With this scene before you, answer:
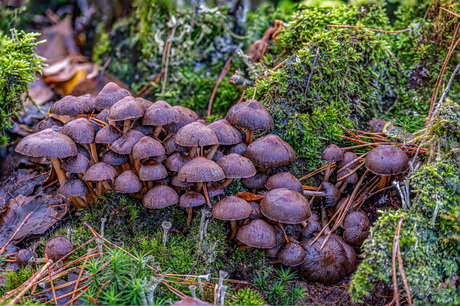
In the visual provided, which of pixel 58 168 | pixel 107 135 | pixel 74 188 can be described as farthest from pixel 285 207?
pixel 58 168

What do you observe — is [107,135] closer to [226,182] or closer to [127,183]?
[127,183]

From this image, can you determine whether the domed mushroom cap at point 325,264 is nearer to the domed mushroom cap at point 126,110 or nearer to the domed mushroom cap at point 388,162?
the domed mushroom cap at point 388,162

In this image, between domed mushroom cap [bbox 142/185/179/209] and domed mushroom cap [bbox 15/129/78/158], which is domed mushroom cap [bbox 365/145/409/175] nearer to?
domed mushroom cap [bbox 142/185/179/209]

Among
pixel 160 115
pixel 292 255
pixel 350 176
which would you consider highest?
pixel 160 115

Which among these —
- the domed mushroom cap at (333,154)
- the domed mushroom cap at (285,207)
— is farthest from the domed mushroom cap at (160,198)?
the domed mushroom cap at (333,154)

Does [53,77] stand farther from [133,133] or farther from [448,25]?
[448,25]

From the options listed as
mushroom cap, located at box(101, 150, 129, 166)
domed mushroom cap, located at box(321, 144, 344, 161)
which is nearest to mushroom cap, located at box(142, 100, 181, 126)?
mushroom cap, located at box(101, 150, 129, 166)

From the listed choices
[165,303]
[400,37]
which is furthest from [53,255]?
[400,37]
